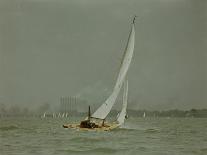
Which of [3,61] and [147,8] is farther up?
[147,8]

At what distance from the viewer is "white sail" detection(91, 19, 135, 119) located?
14719 millimetres

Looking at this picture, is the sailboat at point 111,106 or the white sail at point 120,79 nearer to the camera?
the white sail at point 120,79

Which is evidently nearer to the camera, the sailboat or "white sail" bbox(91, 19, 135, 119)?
"white sail" bbox(91, 19, 135, 119)

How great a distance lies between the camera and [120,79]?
1867cm

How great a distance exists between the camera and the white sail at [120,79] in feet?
48.3

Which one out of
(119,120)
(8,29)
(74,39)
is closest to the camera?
(8,29)

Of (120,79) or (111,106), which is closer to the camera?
(120,79)

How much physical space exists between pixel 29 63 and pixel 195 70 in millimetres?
4415

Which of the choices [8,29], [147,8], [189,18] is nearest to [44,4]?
[8,29]

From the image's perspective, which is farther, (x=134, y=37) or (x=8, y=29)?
(x=134, y=37)

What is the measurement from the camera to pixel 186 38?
13.5m

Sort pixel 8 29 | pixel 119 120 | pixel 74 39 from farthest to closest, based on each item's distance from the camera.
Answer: pixel 119 120 < pixel 74 39 < pixel 8 29

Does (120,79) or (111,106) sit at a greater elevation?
(120,79)

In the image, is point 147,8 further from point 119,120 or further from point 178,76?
point 119,120
